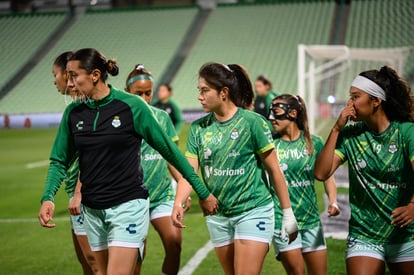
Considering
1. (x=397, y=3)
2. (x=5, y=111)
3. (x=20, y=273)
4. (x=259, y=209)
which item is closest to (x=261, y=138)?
(x=259, y=209)

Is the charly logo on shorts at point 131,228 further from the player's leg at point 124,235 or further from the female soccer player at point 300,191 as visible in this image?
the female soccer player at point 300,191

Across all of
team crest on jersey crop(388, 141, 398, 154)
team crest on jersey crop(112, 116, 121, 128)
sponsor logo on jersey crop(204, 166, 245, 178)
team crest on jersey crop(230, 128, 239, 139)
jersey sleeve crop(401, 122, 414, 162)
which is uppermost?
team crest on jersey crop(112, 116, 121, 128)

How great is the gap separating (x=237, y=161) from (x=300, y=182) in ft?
3.46

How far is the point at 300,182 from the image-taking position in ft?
18.7

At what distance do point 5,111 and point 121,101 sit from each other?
31400 millimetres

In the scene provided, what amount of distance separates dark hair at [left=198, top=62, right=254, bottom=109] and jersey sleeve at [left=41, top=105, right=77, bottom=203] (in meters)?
1.06

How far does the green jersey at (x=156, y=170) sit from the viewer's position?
245 inches

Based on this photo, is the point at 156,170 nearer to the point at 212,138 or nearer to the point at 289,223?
the point at 212,138

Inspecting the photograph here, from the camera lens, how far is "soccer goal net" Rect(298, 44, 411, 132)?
1628cm

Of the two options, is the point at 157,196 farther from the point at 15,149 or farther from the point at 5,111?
the point at 5,111

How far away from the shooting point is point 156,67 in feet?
119

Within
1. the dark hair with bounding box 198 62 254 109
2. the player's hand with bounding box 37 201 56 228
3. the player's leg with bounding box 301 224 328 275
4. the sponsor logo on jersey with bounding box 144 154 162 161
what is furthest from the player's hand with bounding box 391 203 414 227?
the sponsor logo on jersey with bounding box 144 154 162 161

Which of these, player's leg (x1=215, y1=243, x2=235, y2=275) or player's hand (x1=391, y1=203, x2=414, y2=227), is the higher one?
player's hand (x1=391, y1=203, x2=414, y2=227)

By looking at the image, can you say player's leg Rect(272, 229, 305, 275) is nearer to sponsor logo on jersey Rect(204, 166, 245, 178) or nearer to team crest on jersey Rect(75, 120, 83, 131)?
sponsor logo on jersey Rect(204, 166, 245, 178)
